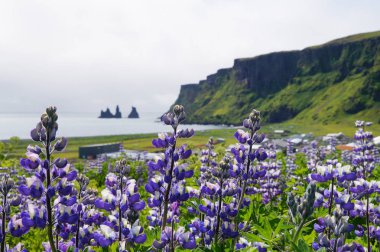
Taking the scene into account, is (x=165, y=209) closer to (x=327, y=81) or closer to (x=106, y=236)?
(x=106, y=236)

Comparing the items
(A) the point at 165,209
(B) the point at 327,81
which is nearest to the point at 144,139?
(A) the point at 165,209

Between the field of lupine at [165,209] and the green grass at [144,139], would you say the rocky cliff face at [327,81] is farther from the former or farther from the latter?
the field of lupine at [165,209]

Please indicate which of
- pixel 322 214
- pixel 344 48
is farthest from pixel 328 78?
pixel 322 214

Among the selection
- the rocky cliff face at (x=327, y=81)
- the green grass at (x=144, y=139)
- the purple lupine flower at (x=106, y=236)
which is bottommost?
the green grass at (x=144, y=139)

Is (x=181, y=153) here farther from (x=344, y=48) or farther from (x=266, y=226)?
(x=344, y=48)

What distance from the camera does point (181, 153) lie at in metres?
3.52

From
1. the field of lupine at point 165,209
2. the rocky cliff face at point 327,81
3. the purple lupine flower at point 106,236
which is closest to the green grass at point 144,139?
the rocky cliff face at point 327,81

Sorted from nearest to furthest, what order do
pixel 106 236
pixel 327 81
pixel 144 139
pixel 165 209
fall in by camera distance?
pixel 106 236, pixel 165 209, pixel 144 139, pixel 327 81

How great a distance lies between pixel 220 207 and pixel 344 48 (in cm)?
18895

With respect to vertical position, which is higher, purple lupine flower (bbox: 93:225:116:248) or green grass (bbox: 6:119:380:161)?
purple lupine flower (bbox: 93:225:116:248)

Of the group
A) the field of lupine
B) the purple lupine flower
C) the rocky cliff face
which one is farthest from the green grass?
the purple lupine flower

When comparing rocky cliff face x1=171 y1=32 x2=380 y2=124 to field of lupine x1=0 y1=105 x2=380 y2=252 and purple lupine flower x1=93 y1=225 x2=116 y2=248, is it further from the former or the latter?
purple lupine flower x1=93 y1=225 x2=116 y2=248

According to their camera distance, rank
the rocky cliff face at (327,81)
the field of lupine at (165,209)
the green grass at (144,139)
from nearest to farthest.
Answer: the field of lupine at (165,209) < the green grass at (144,139) < the rocky cliff face at (327,81)

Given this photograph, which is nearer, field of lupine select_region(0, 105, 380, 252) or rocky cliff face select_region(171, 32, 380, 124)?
field of lupine select_region(0, 105, 380, 252)
